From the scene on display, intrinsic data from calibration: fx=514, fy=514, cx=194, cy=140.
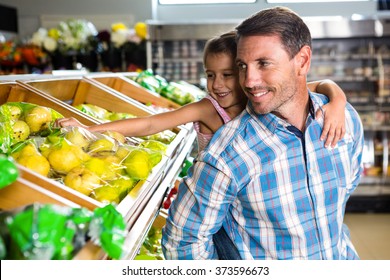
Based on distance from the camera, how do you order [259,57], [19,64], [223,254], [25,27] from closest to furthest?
[259,57] < [223,254] < [19,64] < [25,27]

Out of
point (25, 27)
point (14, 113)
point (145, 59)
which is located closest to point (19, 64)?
point (145, 59)

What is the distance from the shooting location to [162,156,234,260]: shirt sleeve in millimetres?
1396

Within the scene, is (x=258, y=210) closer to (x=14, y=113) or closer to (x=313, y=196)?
(x=313, y=196)

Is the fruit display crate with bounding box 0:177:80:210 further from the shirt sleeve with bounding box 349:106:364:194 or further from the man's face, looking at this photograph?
the shirt sleeve with bounding box 349:106:364:194

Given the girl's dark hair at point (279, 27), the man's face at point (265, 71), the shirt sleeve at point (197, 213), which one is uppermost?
the girl's dark hair at point (279, 27)

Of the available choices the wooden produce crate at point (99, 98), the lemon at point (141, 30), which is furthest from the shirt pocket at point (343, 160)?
the lemon at point (141, 30)

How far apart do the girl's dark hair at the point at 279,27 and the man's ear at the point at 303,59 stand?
0.02m

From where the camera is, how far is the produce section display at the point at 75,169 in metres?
0.93

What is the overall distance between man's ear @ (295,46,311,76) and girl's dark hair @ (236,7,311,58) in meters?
0.02

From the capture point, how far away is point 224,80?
6.75 feet

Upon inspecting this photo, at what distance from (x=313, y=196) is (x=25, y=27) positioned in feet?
23.6

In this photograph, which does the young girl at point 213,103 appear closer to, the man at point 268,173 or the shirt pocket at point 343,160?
the shirt pocket at point 343,160

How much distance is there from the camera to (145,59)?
593 cm

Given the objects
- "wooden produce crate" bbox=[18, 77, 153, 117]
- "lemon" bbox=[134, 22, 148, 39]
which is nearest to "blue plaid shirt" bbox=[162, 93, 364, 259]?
"wooden produce crate" bbox=[18, 77, 153, 117]
